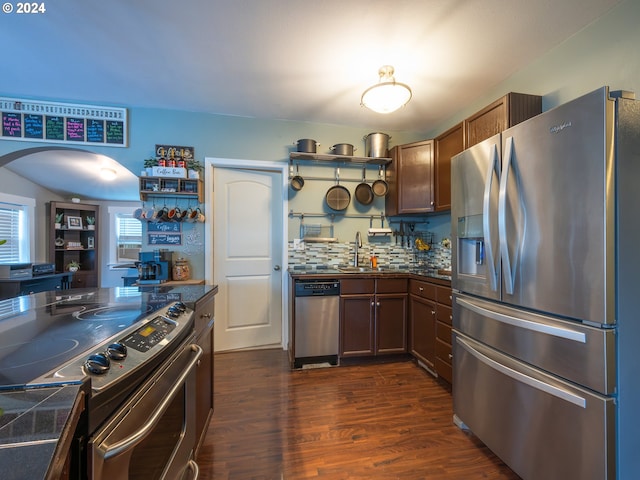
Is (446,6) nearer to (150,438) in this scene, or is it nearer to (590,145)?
(590,145)

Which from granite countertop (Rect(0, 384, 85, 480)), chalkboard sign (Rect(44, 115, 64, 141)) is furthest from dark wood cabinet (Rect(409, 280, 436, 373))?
chalkboard sign (Rect(44, 115, 64, 141))

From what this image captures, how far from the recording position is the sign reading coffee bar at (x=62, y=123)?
246cm

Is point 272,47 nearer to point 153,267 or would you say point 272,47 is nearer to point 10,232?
point 153,267

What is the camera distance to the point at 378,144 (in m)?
2.95

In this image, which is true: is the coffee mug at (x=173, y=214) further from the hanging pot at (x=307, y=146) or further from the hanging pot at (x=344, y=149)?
the hanging pot at (x=344, y=149)

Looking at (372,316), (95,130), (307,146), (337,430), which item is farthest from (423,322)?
(95,130)

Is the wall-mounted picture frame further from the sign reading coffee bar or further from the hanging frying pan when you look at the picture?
the hanging frying pan

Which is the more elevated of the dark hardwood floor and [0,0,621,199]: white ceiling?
[0,0,621,199]: white ceiling

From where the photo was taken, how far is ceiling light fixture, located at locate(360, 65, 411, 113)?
1.75 meters

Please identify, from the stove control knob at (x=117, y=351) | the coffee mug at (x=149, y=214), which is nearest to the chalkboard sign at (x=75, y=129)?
the coffee mug at (x=149, y=214)

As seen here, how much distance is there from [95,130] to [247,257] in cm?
193

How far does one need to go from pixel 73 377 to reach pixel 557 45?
2.98 m

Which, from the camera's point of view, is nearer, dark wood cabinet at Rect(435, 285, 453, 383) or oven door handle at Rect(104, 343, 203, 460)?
oven door handle at Rect(104, 343, 203, 460)

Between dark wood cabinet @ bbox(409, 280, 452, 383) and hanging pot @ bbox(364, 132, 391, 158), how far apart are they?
4.75ft
